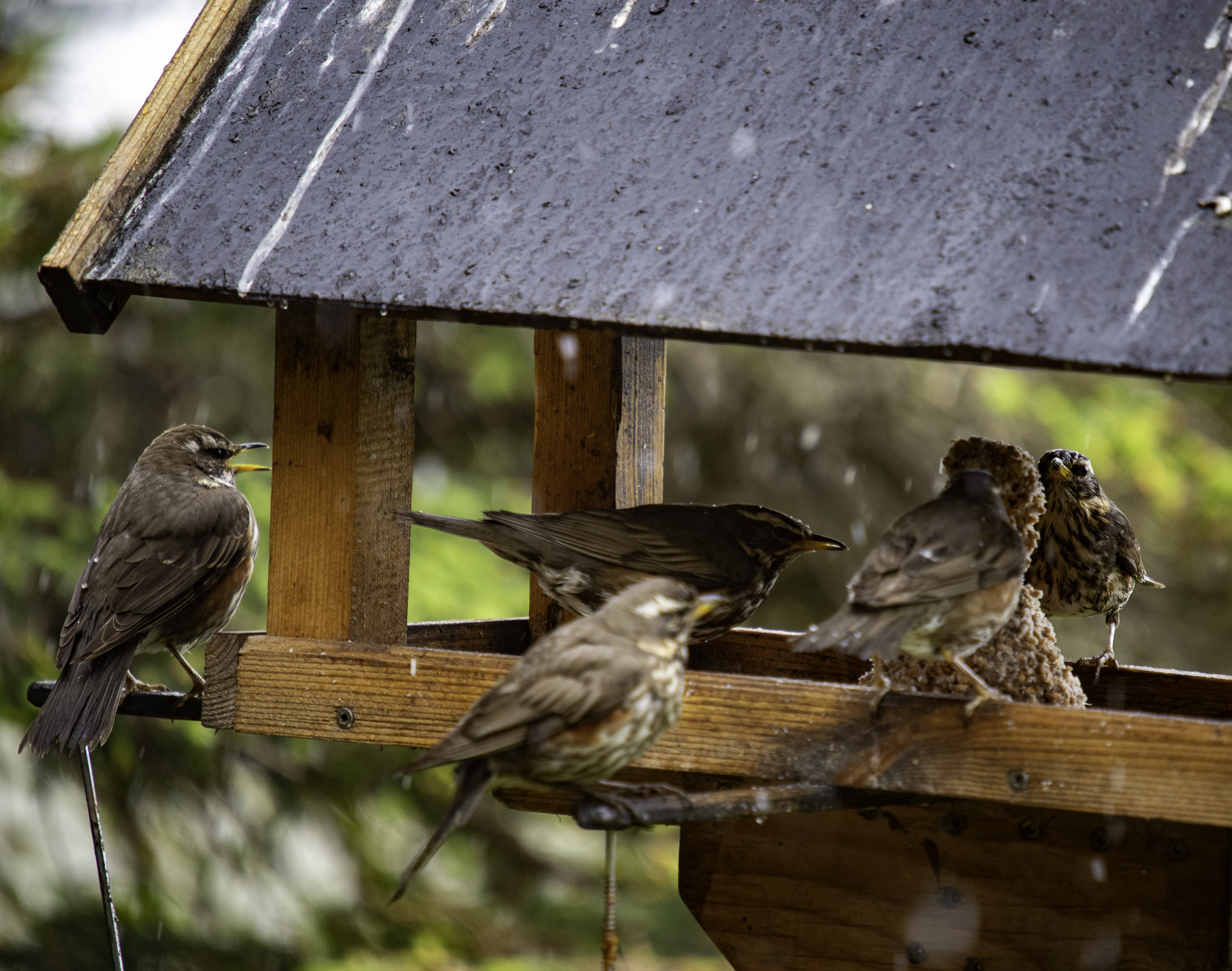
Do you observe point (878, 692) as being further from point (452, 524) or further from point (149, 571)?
point (149, 571)

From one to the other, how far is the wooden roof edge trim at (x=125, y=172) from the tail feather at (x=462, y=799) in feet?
4.26

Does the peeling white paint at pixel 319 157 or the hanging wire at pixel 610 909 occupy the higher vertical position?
the peeling white paint at pixel 319 157

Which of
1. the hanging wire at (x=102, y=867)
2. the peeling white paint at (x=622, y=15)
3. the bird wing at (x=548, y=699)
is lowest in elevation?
the hanging wire at (x=102, y=867)

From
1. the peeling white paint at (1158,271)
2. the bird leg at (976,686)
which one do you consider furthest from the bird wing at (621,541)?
the peeling white paint at (1158,271)

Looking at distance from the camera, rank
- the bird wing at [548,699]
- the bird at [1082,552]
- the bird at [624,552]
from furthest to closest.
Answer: the bird at [1082,552] → the bird at [624,552] → the bird wing at [548,699]

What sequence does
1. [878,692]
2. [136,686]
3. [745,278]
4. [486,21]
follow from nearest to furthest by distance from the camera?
[745,278] < [878,692] < [486,21] < [136,686]

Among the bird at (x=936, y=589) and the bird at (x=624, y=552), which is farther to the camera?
the bird at (x=624, y=552)

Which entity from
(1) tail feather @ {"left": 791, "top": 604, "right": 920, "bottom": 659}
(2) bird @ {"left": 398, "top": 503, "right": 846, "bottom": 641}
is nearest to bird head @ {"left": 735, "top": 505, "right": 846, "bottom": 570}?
(2) bird @ {"left": 398, "top": 503, "right": 846, "bottom": 641}

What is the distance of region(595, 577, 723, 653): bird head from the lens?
7.95 ft

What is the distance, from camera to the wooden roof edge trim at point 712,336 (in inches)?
84.1

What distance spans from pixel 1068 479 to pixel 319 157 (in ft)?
7.00

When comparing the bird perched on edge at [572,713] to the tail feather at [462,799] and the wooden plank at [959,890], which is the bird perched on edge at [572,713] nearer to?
the tail feather at [462,799]

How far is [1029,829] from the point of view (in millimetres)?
2990

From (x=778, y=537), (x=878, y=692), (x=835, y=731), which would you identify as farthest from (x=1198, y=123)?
(x=778, y=537)
